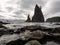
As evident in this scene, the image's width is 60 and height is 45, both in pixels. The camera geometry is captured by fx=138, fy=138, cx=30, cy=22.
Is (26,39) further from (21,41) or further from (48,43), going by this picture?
(48,43)

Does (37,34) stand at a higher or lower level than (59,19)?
higher

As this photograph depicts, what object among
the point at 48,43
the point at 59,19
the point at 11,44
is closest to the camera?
the point at 11,44

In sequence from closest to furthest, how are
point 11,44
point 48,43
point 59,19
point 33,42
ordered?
point 33,42 < point 11,44 < point 48,43 < point 59,19

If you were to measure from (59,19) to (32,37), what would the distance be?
90.2 metres

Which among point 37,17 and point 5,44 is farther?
point 37,17

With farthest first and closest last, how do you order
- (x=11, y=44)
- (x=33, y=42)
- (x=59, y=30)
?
(x=59, y=30), (x=11, y=44), (x=33, y=42)

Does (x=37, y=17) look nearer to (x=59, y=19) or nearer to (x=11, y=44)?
(x=59, y=19)

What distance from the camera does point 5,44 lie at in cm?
593

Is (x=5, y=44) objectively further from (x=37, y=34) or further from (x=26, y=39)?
(x=37, y=34)

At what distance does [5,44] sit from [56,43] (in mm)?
2315

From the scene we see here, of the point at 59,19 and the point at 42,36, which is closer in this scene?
the point at 42,36

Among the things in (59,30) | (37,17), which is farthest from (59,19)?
(59,30)

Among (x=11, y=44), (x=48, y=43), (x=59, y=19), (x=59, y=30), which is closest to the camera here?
(x=11, y=44)

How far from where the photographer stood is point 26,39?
6.12 metres
